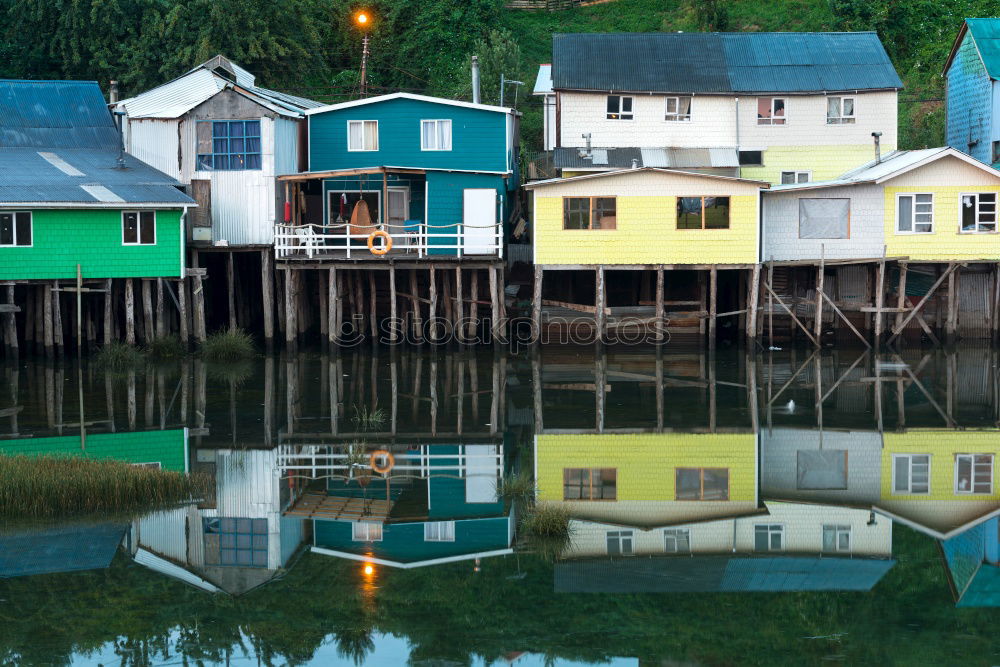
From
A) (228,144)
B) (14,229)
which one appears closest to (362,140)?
(228,144)

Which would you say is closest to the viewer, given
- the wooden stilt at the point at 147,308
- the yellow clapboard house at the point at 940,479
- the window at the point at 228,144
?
the yellow clapboard house at the point at 940,479

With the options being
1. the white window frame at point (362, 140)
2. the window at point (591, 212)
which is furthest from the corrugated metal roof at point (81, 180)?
the window at point (591, 212)

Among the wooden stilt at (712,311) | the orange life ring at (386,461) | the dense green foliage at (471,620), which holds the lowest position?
the dense green foliage at (471,620)

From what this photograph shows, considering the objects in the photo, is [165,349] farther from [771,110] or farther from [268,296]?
[771,110]

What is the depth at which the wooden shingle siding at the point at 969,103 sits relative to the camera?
40.5 metres

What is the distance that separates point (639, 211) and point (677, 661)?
22.6 meters

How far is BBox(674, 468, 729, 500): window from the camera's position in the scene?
767 inches

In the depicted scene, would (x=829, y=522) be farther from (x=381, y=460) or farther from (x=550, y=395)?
(x=550, y=395)

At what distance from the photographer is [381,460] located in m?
21.5

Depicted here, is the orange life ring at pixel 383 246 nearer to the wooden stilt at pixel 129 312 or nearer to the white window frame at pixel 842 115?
the wooden stilt at pixel 129 312

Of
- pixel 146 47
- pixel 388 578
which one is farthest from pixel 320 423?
pixel 146 47

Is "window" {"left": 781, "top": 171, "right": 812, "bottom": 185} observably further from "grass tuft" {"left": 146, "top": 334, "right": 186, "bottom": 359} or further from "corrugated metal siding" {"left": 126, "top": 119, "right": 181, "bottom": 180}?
"grass tuft" {"left": 146, "top": 334, "right": 186, "bottom": 359}

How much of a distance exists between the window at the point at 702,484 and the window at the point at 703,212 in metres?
14.8

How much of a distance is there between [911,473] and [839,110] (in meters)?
20.9
